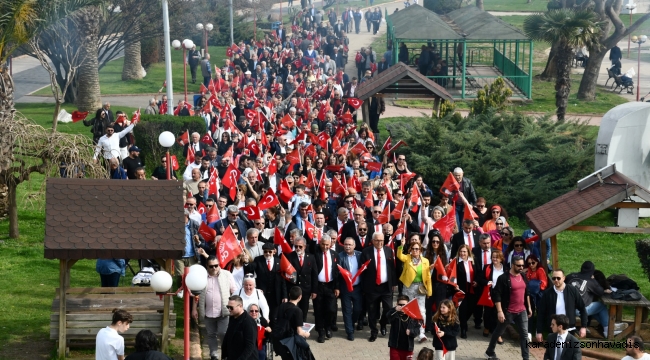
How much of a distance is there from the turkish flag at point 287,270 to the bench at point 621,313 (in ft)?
13.8

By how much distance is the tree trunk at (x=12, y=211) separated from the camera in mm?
18188

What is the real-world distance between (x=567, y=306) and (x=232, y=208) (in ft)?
16.3

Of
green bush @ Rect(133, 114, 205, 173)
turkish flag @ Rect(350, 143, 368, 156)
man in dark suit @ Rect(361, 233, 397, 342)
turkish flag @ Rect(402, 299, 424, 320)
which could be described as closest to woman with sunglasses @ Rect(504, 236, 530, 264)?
man in dark suit @ Rect(361, 233, 397, 342)

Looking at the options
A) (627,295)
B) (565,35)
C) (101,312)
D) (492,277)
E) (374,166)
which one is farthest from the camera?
(565,35)

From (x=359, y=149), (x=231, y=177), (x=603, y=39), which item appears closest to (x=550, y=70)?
→ (x=603, y=39)

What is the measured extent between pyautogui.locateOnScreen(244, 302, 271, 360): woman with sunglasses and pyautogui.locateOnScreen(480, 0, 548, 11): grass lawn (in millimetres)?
59717

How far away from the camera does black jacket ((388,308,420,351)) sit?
12.4m

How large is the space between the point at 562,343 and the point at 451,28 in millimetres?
28208

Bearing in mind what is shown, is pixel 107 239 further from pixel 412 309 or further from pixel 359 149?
pixel 359 149

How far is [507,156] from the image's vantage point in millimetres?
22609

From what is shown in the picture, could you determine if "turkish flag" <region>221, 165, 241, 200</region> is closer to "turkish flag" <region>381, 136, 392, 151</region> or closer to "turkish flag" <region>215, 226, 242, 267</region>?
"turkish flag" <region>215, 226, 242, 267</region>

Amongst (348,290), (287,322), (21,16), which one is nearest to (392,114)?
(21,16)

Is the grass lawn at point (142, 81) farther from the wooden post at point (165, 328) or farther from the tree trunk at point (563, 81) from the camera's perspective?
the wooden post at point (165, 328)

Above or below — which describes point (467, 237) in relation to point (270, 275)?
above
